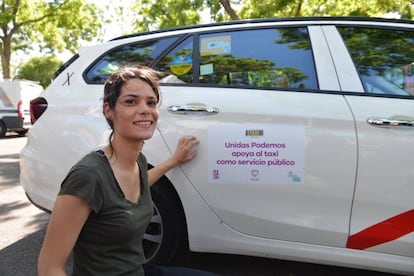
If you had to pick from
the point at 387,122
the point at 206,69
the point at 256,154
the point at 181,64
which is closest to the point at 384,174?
the point at 387,122

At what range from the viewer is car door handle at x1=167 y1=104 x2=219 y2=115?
8.14 feet

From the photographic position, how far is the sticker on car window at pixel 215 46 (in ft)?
8.85

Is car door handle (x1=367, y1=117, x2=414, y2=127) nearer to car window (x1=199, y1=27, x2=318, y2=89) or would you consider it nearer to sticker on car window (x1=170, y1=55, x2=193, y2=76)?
car window (x1=199, y1=27, x2=318, y2=89)

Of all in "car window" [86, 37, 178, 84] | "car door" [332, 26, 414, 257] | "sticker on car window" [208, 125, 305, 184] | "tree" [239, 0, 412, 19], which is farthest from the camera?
"tree" [239, 0, 412, 19]

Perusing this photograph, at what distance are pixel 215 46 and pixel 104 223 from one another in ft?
5.31

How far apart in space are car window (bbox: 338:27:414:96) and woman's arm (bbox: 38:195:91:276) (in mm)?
1782

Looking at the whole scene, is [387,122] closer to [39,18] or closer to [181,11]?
[181,11]

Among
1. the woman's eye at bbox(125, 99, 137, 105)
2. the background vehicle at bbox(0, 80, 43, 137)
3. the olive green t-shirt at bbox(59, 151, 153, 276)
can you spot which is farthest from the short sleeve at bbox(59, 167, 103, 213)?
the background vehicle at bbox(0, 80, 43, 137)

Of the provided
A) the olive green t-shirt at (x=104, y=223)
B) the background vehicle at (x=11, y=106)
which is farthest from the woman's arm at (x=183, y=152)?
the background vehicle at (x=11, y=106)

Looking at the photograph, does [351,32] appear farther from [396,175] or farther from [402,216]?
[402,216]

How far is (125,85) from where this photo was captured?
1515 millimetres

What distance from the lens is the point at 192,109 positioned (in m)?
2.51

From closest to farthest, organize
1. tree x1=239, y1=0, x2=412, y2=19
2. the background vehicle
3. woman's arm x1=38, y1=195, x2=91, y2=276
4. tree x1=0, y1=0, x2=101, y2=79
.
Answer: woman's arm x1=38, y1=195, x2=91, y2=276 → tree x1=239, y1=0, x2=412, y2=19 → the background vehicle → tree x1=0, y1=0, x2=101, y2=79

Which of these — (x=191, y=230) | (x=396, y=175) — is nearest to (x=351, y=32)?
(x=396, y=175)
